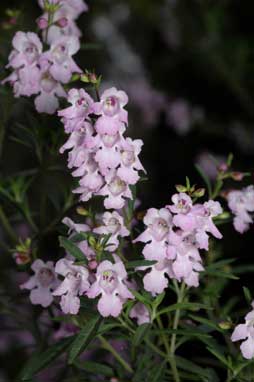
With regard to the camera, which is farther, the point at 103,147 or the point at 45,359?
the point at 45,359

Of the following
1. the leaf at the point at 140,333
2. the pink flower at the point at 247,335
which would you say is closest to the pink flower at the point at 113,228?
the leaf at the point at 140,333

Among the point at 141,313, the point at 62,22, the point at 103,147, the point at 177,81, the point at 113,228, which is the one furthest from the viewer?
the point at 177,81

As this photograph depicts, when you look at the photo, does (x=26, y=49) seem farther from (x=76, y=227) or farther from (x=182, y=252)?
(x=182, y=252)

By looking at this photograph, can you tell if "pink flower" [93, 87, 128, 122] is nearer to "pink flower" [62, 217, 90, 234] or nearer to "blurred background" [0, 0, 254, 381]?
"pink flower" [62, 217, 90, 234]

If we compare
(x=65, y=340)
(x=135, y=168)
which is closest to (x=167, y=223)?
(x=135, y=168)

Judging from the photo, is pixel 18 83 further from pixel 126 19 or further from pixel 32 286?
pixel 126 19

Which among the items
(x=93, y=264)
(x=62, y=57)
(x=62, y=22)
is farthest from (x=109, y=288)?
(x=62, y=22)
